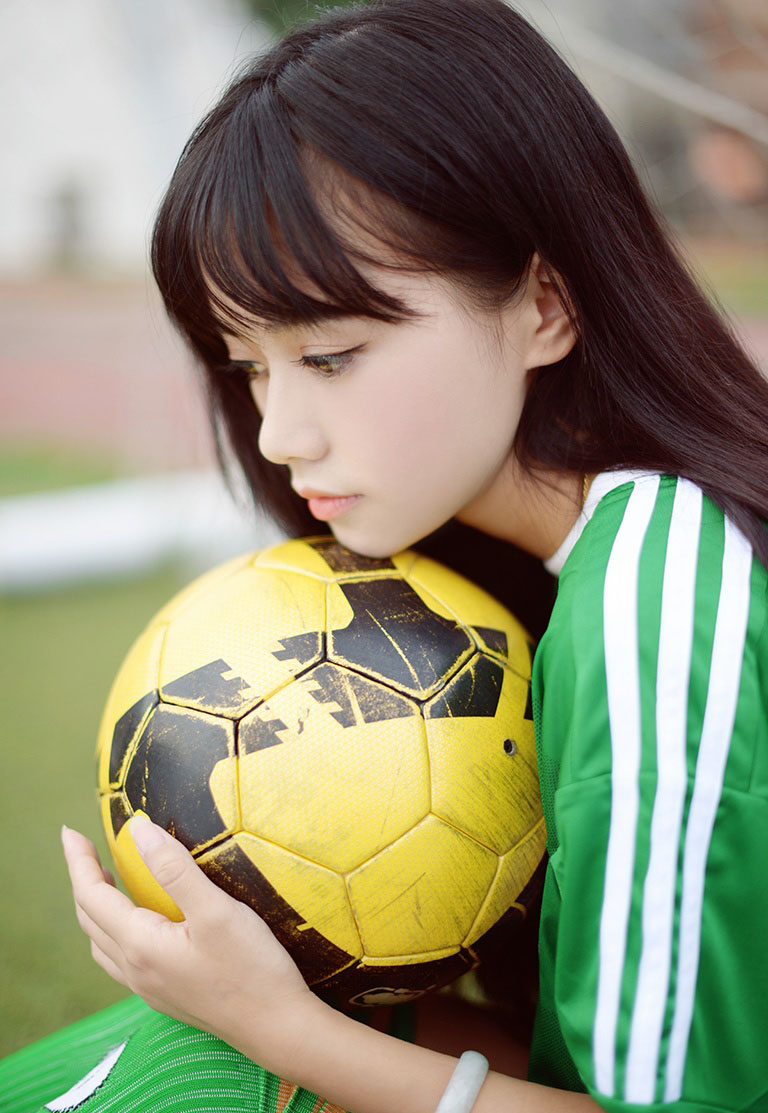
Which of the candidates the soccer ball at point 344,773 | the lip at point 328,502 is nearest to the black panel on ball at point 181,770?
the soccer ball at point 344,773

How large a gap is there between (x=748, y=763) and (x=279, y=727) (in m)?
0.53

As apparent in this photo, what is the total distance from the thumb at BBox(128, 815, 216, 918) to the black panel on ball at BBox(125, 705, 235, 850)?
0.02m

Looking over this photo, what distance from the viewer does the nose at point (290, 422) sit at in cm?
119

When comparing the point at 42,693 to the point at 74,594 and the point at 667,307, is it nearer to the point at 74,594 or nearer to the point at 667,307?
the point at 74,594

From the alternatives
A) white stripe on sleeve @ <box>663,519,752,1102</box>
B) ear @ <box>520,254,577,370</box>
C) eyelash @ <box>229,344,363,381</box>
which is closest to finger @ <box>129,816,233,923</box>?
white stripe on sleeve @ <box>663,519,752,1102</box>

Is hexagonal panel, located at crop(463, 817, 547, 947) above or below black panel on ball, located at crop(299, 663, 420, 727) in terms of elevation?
below

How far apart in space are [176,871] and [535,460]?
735mm

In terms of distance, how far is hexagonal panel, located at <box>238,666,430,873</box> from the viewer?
1062mm

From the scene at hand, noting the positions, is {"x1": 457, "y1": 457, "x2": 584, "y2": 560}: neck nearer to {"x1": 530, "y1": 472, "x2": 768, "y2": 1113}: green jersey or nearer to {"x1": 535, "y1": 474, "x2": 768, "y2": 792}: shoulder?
{"x1": 535, "y1": 474, "x2": 768, "y2": 792}: shoulder

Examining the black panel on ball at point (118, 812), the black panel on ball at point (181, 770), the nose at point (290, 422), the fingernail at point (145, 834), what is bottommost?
the black panel on ball at point (118, 812)

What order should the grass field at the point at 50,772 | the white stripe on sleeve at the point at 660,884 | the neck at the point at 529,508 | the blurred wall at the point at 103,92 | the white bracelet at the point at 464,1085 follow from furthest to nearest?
the blurred wall at the point at 103,92 → the grass field at the point at 50,772 → the neck at the point at 529,508 → the white bracelet at the point at 464,1085 → the white stripe on sleeve at the point at 660,884

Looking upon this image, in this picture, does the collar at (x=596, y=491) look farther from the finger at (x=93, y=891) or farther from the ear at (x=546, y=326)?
the finger at (x=93, y=891)

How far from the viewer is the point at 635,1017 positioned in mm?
836

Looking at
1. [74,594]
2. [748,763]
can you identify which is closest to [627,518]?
[748,763]
